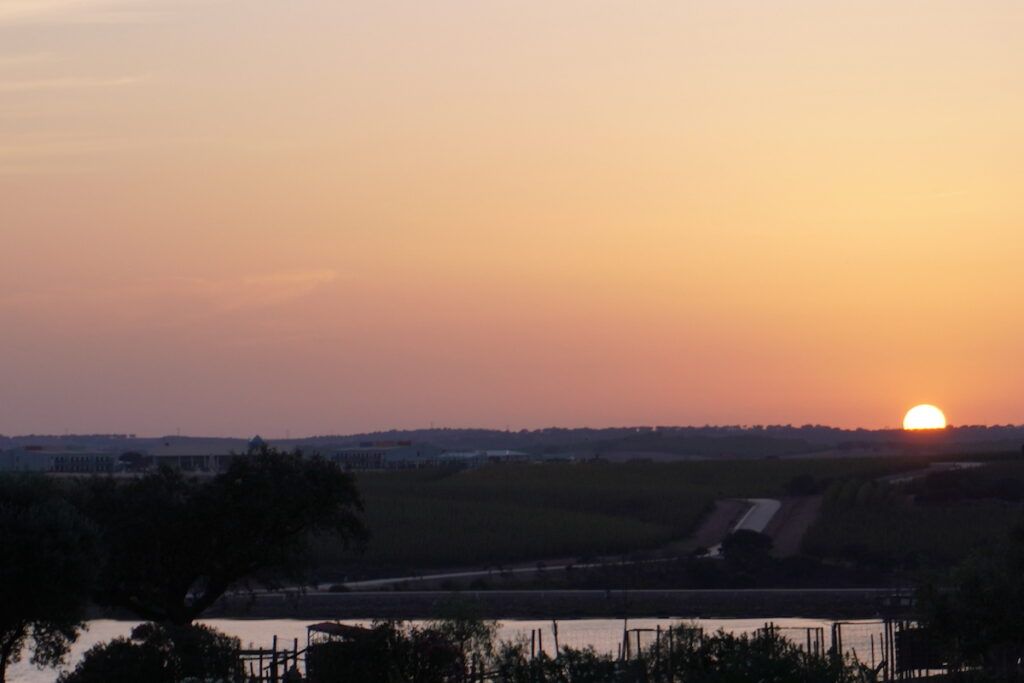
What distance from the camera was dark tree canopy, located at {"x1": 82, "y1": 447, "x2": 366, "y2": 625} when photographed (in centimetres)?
3366

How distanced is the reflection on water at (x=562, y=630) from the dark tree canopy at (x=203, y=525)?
6118 mm

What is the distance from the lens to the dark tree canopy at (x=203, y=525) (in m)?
33.7

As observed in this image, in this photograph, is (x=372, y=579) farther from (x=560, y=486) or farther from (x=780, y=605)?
(x=560, y=486)

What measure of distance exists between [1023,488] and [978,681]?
68883mm

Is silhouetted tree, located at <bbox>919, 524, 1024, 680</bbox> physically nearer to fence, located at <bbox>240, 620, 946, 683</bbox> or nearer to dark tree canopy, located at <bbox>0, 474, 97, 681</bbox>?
fence, located at <bbox>240, 620, 946, 683</bbox>

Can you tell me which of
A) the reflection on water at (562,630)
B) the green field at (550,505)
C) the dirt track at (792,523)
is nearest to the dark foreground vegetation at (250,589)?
the reflection on water at (562,630)

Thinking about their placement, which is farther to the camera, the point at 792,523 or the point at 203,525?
the point at 792,523

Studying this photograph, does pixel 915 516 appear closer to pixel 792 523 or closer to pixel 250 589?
pixel 792 523

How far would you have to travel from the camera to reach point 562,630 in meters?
54.5

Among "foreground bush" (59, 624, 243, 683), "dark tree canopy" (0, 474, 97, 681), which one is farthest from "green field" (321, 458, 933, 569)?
"foreground bush" (59, 624, 243, 683)

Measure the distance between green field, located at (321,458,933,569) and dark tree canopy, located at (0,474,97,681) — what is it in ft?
196

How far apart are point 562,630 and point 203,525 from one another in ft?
76.2

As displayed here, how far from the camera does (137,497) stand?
34344mm

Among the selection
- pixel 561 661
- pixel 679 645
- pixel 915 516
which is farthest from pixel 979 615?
pixel 915 516
